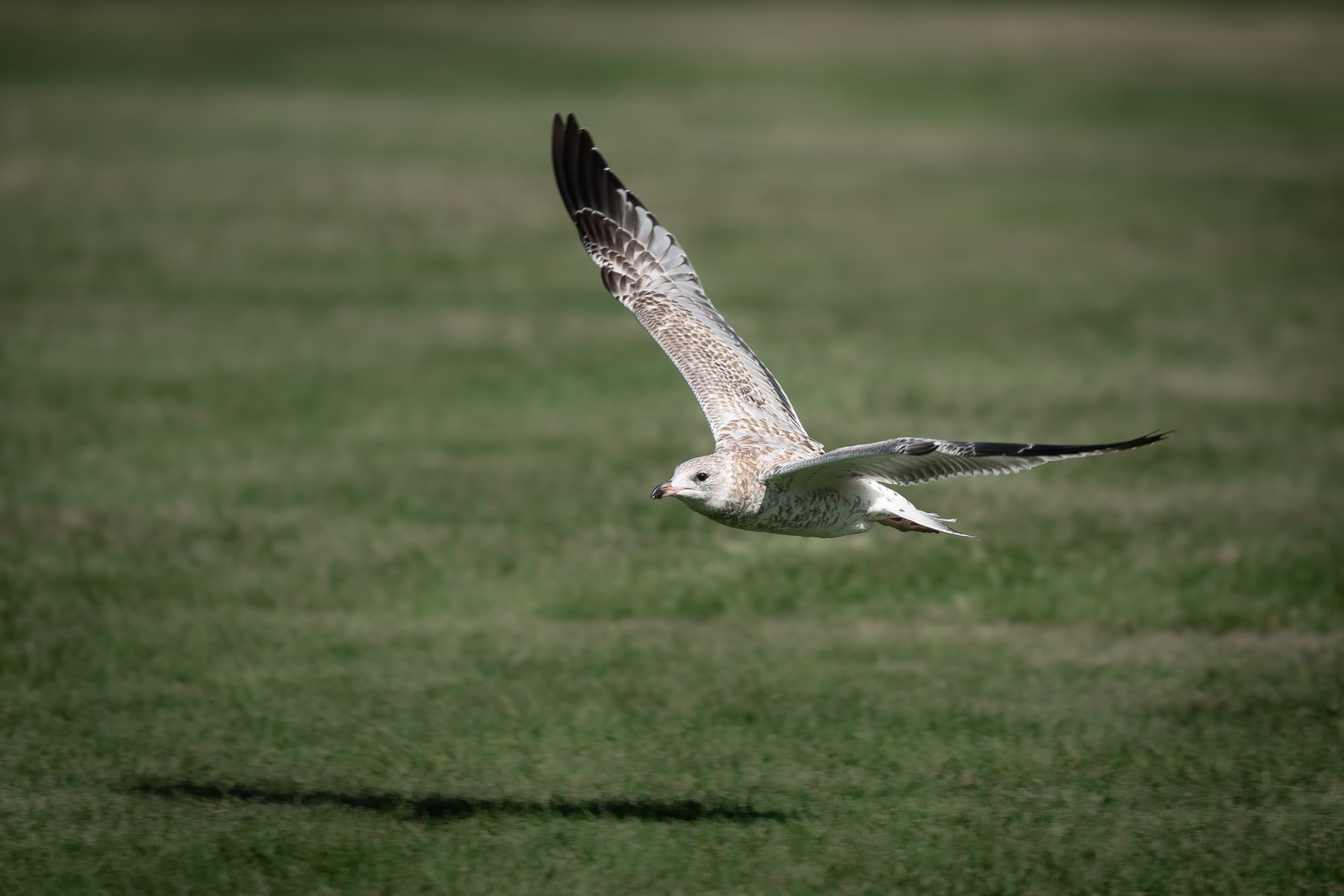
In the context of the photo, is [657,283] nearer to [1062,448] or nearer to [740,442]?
[740,442]

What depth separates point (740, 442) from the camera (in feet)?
26.0

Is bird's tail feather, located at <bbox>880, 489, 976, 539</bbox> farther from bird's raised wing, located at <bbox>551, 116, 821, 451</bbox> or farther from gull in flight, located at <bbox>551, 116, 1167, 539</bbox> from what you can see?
bird's raised wing, located at <bbox>551, 116, 821, 451</bbox>

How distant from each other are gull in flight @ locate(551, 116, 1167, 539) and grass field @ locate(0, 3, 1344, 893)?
147 cm

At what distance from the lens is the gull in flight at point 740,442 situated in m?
6.75

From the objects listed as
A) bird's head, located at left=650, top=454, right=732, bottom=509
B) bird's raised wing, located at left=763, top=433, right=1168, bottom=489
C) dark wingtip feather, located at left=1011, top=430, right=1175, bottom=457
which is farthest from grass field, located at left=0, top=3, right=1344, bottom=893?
dark wingtip feather, located at left=1011, top=430, right=1175, bottom=457

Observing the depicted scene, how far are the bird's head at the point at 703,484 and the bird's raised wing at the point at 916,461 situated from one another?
0.20 meters

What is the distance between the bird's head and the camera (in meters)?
7.18

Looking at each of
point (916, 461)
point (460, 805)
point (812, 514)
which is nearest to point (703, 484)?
point (812, 514)

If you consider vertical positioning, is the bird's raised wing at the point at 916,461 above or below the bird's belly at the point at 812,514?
above

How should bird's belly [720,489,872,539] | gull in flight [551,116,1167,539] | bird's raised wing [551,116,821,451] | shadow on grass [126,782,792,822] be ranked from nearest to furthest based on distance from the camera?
gull in flight [551,116,1167,539], bird's belly [720,489,872,539], shadow on grass [126,782,792,822], bird's raised wing [551,116,821,451]

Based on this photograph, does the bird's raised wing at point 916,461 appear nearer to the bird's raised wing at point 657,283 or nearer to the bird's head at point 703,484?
the bird's head at point 703,484

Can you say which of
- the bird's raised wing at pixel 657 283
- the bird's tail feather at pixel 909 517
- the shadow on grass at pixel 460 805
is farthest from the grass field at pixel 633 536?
the bird's raised wing at pixel 657 283

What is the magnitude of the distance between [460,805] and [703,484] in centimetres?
200

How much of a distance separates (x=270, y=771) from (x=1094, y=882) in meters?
4.06
